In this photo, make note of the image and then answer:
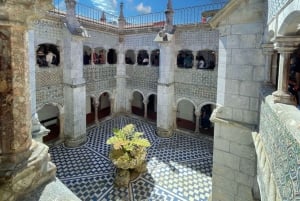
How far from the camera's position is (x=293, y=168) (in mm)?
1697

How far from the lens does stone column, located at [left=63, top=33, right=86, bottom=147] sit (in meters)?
10.3

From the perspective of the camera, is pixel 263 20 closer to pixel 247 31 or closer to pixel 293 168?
pixel 247 31

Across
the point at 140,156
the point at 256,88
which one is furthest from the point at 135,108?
the point at 256,88

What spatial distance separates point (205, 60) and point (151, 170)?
755 cm

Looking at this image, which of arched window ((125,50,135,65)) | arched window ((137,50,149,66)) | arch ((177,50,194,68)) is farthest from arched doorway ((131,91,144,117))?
arch ((177,50,194,68))

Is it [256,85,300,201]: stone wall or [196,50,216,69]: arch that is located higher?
[196,50,216,69]: arch

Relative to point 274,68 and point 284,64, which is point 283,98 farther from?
point 274,68

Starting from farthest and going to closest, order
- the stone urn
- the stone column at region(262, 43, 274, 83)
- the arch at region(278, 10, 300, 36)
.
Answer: the stone urn, the stone column at region(262, 43, 274, 83), the arch at region(278, 10, 300, 36)

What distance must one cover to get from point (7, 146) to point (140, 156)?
666 centimetres

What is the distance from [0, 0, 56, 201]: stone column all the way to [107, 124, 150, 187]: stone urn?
6.00 m

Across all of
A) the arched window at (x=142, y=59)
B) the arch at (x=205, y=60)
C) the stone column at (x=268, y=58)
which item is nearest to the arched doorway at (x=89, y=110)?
the arched window at (x=142, y=59)

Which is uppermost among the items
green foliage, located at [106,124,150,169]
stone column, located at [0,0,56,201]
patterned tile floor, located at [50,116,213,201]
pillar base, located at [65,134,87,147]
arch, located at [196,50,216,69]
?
arch, located at [196,50,216,69]

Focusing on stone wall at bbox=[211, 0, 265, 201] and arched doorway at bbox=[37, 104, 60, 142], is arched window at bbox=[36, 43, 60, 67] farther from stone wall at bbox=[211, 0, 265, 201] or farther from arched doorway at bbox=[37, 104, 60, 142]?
stone wall at bbox=[211, 0, 265, 201]

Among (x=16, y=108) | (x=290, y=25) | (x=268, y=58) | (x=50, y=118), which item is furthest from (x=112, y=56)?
(x=16, y=108)
